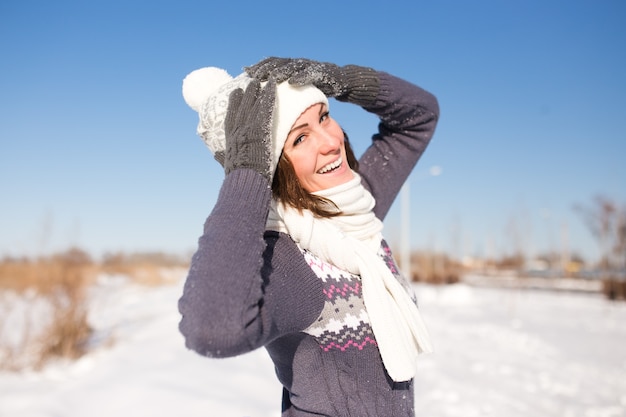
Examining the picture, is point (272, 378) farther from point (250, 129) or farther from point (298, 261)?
point (250, 129)

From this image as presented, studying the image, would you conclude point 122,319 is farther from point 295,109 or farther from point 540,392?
point 295,109

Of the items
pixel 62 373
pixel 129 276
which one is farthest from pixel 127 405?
pixel 129 276

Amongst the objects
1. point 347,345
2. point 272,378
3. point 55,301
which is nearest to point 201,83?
point 347,345

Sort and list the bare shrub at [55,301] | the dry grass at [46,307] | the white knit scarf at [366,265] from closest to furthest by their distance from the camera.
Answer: the white knit scarf at [366,265]
the dry grass at [46,307]
the bare shrub at [55,301]

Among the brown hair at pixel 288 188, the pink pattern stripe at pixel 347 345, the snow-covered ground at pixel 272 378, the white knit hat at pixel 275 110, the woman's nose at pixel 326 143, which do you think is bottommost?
the snow-covered ground at pixel 272 378

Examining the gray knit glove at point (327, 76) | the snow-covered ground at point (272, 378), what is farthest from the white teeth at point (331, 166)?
the snow-covered ground at point (272, 378)

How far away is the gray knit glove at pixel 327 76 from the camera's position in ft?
4.67

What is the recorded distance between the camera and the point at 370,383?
1374 millimetres

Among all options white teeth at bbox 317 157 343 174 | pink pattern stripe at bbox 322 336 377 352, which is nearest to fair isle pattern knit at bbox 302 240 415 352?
pink pattern stripe at bbox 322 336 377 352

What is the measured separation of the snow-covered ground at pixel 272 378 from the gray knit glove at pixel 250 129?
131 inches

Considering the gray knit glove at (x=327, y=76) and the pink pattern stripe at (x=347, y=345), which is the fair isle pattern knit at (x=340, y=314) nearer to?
the pink pattern stripe at (x=347, y=345)

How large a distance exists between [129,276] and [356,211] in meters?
26.4

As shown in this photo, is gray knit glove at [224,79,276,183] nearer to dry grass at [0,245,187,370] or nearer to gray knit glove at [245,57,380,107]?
gray knit glove at [245,57,380,107]

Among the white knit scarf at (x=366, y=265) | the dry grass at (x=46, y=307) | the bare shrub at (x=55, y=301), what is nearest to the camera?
the white knit scarf at (x=366, y=265)
